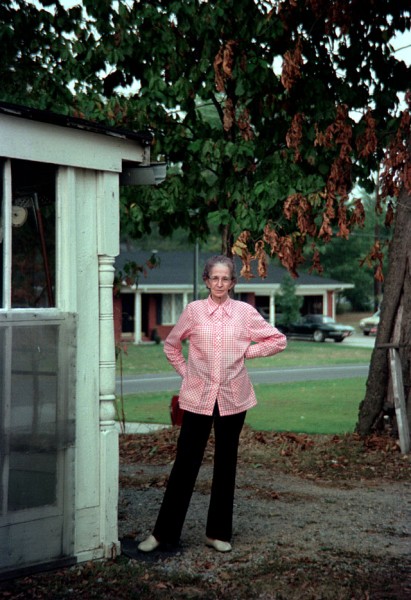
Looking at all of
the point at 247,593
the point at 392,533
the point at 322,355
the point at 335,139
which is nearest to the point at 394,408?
the point at 335,139

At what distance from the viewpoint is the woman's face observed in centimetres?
607

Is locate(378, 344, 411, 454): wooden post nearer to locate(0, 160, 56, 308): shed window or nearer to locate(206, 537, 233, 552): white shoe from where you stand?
locate(206, 537, 233, 552): white shoe

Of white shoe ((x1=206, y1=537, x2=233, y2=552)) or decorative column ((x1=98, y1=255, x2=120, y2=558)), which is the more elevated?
decorative column ((x1=98, y1=255, x2=120, y2=558))

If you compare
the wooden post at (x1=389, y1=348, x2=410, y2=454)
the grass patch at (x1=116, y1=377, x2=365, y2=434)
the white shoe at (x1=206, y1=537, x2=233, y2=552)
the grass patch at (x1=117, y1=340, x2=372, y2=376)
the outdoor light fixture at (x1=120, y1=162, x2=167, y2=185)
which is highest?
the outdoor light fixture at (x1=120, y1=162, x2=167, y2=185)

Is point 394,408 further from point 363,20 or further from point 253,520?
point 363,20

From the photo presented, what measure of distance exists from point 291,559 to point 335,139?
602cm

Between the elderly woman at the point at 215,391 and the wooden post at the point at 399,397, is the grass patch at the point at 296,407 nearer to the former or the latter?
the wooden post at the point at 399,397

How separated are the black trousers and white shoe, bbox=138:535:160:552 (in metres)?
0.03

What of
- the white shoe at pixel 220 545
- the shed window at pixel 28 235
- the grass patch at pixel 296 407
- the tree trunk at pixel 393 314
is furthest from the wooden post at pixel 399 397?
the shed window at pixel 28 235

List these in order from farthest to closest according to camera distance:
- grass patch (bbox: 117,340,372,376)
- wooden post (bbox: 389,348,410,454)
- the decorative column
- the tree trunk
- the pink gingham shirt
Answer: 1. grass patch (bbox: 117,340,372,376)
2. the tree trunk
3. wooden post (bbox: 389,348,410,454)
4. the pink gingham shirt
5. the decorative column

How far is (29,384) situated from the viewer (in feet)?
18.1

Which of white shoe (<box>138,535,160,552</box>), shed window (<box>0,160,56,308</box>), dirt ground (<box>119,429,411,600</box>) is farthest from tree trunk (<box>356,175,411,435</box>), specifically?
shed window (<box>0,160,56,308</box>)

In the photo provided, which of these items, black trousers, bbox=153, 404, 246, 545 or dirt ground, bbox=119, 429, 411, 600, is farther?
black trousers, bbox=153, 404, 246, 545

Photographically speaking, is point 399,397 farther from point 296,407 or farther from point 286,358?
point 286,358
